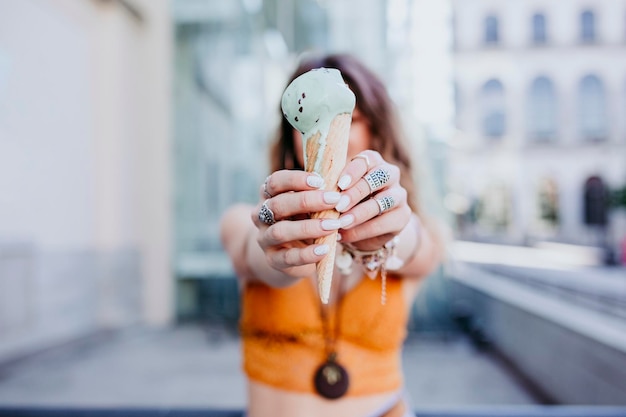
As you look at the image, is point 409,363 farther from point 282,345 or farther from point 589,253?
point 589,253

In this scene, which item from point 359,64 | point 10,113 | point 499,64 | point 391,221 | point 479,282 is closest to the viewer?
point 391,221

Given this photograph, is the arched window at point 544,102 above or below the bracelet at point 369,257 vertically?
above

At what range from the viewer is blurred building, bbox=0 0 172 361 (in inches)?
185

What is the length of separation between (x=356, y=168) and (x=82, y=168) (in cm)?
588

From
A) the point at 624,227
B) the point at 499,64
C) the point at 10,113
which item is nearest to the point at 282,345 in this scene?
the point at 10,113

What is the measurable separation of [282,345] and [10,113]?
471 centimetres

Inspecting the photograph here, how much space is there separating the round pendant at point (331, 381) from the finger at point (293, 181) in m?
0.49

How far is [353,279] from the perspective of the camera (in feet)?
3.50

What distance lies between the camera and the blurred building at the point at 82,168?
471 centimetres

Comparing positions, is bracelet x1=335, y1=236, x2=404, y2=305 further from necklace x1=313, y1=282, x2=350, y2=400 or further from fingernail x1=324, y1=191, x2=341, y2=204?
necklace x1=313, y1=282, x2=350, y2=400

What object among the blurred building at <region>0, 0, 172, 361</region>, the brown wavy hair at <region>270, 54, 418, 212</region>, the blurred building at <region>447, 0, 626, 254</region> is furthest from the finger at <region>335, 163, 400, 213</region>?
the blurred building at <region>0, 0, 172, 361</region>

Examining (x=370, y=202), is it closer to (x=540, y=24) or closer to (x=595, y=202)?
(x=540, y=24)

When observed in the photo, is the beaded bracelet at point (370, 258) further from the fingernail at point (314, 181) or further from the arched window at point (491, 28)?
the arched window at point (491, 28)

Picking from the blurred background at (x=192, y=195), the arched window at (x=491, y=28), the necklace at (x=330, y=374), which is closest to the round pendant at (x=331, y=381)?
the necklace at (x=330, y=374)
